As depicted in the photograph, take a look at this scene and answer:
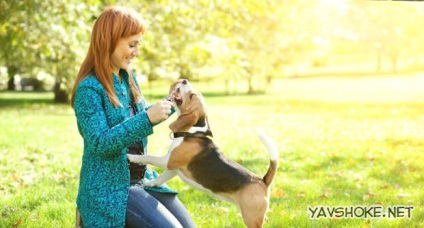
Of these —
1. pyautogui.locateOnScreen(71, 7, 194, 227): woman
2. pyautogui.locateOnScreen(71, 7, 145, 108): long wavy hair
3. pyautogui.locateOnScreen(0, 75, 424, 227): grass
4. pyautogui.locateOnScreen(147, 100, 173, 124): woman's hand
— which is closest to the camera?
pyautogui.locateOnScreen(147, 100, 173, 124): woman's hand

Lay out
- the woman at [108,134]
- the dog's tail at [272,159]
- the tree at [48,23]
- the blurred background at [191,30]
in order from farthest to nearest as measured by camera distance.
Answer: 1. the blurred background at [191,30]
2. the tree at [48,23]
3. the dog's tail at [272,159]
4. the woman at [108,134]

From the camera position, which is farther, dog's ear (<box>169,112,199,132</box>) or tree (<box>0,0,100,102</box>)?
tree (<box>0,0,100,102</box>)

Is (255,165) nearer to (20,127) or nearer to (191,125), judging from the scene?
(191,125)

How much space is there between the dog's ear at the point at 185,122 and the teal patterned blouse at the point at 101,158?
0.37 m

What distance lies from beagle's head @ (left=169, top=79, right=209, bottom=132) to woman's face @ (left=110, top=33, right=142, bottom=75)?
1.32 feet

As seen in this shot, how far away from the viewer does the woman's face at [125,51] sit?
13.0 ft

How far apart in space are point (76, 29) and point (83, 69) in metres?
8.42

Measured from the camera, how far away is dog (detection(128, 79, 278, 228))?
4.09 meters

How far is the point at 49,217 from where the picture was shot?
5777mm

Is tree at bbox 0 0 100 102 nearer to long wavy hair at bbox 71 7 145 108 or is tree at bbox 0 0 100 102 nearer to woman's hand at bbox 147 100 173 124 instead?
long wavy hair at bbox 71 7 145 108

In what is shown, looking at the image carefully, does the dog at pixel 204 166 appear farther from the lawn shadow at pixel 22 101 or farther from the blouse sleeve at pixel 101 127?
the lawn shadow at pixel 22 101

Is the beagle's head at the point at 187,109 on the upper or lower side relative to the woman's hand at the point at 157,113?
lower

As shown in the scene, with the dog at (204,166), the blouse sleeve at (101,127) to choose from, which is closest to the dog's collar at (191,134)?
the dog at (204,166)

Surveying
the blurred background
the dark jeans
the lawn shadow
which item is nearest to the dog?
the dark jeans
